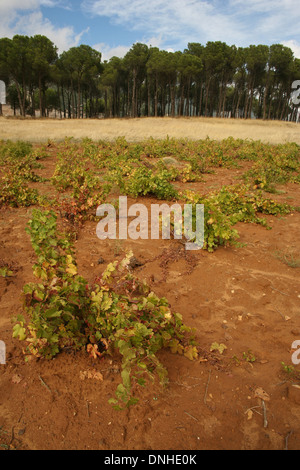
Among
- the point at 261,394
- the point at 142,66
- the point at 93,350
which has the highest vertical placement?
the point at 142,66

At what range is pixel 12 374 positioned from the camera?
7.47ft

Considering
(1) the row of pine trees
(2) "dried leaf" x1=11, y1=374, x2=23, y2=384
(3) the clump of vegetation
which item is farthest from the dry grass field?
(1) the row of pine trees

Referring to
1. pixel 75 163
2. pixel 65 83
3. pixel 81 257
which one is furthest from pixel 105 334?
pixel 65 83

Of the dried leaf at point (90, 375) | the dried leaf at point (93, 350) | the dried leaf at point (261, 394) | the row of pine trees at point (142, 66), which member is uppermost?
the row of pine trees at point (142, 66)

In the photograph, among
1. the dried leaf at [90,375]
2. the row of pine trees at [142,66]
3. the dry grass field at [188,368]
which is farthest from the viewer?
the row of pine trees at [142,66]

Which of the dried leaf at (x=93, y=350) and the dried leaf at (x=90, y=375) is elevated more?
the dried leaf at (x=93, y=350)

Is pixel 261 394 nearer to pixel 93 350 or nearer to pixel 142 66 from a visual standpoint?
pixel 93 350

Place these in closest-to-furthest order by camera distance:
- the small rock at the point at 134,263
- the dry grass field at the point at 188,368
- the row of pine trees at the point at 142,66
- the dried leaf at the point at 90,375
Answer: the dry grass field at the point at 188,368 < the dried leaf at the point at 90,375 < the small rock at the point at 134,263 < the row of pine trees at the point at 142,66

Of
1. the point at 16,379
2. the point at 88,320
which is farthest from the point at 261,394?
the point at 16,379

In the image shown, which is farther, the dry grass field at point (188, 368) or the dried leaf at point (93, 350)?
the dried leaf at point (93, 350)

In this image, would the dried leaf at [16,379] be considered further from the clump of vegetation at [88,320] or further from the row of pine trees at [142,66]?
the row of pine trees at [142,66]

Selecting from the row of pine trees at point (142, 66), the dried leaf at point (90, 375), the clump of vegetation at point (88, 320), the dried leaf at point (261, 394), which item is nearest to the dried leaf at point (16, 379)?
the clump of vegetation at point (88, 320)

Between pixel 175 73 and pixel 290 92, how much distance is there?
675 inches
